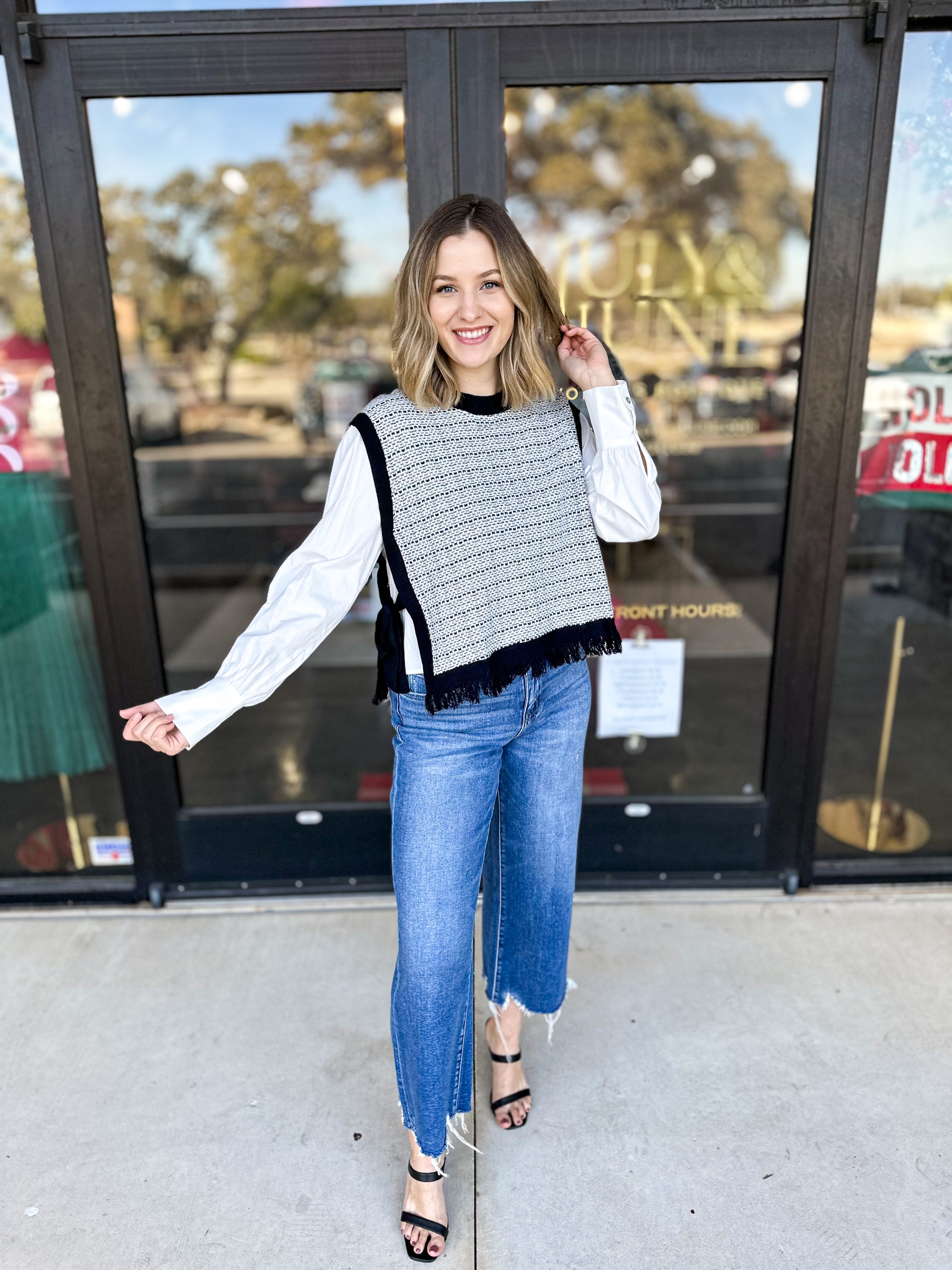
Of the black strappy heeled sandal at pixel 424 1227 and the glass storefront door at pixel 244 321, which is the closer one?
the black strappy heeled sandal at pixel 424 1227

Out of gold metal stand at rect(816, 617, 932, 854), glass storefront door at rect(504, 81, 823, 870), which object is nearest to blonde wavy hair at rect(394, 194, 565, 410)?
glass storefront door at rect(504, 81, 823, 870)

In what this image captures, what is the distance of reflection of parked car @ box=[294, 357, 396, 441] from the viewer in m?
9.57

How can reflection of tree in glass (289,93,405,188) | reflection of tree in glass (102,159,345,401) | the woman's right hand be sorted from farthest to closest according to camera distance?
reflection of tree in glass (102,159,345,401) → reflection of tree in glass (289,93,405,188) → the woman's right hand

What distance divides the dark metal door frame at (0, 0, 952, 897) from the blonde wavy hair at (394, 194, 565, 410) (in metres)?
0.77

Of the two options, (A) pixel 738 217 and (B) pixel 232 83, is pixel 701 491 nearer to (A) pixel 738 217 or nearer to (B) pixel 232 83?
(A) pixel 738 217

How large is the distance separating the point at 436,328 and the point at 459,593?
0.44 m

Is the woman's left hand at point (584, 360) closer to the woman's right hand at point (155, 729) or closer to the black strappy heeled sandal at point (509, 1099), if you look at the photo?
the woman's right hand at point (155, 729)

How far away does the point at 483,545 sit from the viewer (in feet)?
5.07

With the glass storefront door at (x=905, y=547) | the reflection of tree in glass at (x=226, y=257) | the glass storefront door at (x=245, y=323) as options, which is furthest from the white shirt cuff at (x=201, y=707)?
the reflection of tree in glass at (x=226, y=257)

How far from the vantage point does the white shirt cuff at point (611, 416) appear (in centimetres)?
161

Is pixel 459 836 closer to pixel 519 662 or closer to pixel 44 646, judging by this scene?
pixel 519 662

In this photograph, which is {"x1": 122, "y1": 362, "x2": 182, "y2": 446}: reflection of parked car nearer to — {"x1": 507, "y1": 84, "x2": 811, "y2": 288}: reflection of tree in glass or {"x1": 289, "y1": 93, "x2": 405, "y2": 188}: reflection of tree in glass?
{"x1": 289, "y1": 93, "x2": 405, "y2": 188}: reflection of tree in glass

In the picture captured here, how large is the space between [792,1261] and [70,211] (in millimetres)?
2679

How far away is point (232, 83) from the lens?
7.00 ft
